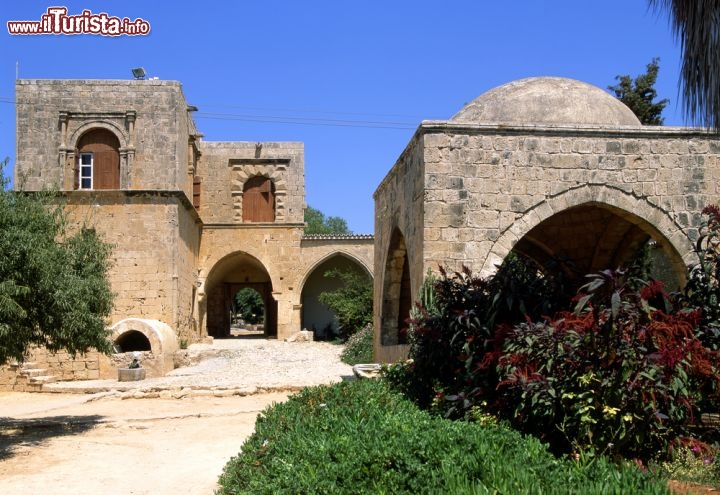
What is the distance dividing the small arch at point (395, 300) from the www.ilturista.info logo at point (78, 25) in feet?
45.8

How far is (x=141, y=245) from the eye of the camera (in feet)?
72.3

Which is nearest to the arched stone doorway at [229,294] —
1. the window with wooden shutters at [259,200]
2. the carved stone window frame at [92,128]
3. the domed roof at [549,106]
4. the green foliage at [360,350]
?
the window with wooden shutters at [259,200]

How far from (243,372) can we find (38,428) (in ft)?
24.1

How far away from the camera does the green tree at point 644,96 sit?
24547 mm

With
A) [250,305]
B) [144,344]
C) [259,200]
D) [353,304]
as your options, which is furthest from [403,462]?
[250,305]

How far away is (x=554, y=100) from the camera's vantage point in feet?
34.2

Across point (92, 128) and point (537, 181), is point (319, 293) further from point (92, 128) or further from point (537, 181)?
point (537, 181)

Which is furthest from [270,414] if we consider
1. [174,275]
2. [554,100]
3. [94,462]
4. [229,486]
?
[174,275]

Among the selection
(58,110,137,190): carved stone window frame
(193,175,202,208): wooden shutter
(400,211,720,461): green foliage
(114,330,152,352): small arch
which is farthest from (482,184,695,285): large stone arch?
(193,175,202,208): wooden shutter

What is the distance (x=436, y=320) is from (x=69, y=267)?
599cm

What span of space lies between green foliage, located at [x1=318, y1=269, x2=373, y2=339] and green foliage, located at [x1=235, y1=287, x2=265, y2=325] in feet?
93.1

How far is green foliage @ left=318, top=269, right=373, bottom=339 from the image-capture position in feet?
82.6

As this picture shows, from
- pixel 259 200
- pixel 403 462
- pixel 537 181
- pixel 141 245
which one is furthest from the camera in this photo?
pixel 259 200

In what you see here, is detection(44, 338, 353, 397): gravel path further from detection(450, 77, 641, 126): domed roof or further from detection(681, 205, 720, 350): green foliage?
detection(681, 205, 720, 350): green foliage
